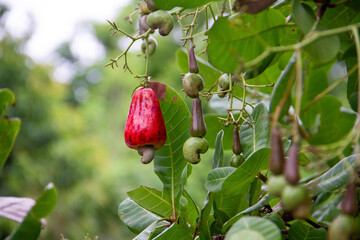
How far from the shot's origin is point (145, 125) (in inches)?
20.5

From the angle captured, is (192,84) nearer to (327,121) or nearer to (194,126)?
(194,126)

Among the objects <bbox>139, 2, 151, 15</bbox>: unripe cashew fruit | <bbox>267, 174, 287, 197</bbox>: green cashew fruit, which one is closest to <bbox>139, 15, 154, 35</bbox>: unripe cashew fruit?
<bbox>139, 2, 151, 15</bbox>: unripe cashew fruit

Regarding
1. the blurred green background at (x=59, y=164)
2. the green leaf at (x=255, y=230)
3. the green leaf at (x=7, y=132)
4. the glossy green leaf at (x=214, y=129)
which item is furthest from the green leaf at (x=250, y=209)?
the blurred green background at (x=59, y=164)

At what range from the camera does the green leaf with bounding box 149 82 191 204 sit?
22.4 inches

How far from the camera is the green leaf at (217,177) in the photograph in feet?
1.50

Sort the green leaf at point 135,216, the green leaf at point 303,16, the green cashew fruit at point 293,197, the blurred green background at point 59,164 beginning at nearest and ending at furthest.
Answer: the green cashew fruit at point 293,197 < the green leaf at point 303,16 < the green leaf at point 135,216 < the blurred green background at point 59,164

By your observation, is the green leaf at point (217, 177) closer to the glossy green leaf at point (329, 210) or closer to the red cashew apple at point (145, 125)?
the red cashew apple at point (145, 125)

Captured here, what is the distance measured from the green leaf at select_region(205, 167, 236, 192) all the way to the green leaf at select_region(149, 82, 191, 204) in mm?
113

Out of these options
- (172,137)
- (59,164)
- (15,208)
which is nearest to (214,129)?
(172,137)

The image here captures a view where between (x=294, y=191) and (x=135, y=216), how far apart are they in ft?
1.27

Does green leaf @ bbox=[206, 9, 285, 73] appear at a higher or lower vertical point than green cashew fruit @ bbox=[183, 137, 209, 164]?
higher

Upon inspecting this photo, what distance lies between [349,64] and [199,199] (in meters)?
7.41

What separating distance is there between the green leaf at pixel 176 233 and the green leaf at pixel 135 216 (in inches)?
3.8

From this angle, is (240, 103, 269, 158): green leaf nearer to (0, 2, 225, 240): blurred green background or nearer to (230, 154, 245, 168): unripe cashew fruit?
(230, 154, 245, 168): unripe cashew fruit
